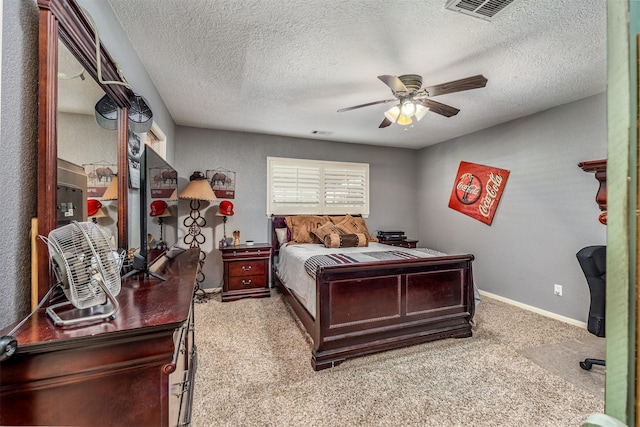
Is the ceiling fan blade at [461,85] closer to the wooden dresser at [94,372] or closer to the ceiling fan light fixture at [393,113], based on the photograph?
the ceiling fan light fixture at [393,113]

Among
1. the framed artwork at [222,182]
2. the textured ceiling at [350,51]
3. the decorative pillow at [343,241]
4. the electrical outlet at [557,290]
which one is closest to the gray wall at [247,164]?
the framed artwork at [222,182]

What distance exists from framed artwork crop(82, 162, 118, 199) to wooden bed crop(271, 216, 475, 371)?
1.49m

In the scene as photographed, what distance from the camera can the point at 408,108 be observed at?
2.47 meters

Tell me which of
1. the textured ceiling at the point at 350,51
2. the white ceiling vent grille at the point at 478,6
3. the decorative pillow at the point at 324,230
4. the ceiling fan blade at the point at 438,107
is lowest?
the decorative pillow at the point at 324,230

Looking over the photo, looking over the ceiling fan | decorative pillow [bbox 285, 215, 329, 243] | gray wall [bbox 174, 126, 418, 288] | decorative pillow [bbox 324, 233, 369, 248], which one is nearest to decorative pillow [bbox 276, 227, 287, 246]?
decorative pillow [bbox 285, 215, 329, 243]

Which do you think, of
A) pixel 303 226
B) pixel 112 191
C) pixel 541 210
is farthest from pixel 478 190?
pixel 112 191

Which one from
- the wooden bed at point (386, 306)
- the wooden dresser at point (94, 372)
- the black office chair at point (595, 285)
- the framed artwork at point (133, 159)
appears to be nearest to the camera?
the wooden dresser at point (94, 372)

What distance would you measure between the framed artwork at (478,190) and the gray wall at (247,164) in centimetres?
127

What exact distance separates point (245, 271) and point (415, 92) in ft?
9.79

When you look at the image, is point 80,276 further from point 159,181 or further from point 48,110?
point 159,181

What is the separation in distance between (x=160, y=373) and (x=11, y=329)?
420 millimetres

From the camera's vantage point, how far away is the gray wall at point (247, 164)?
4.00 meters

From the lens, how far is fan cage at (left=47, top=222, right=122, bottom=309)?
2.76 ft

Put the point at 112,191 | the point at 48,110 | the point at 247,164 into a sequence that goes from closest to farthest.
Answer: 1. the point at 48,110
2. the point at 112,191
3. the point at 247,164
